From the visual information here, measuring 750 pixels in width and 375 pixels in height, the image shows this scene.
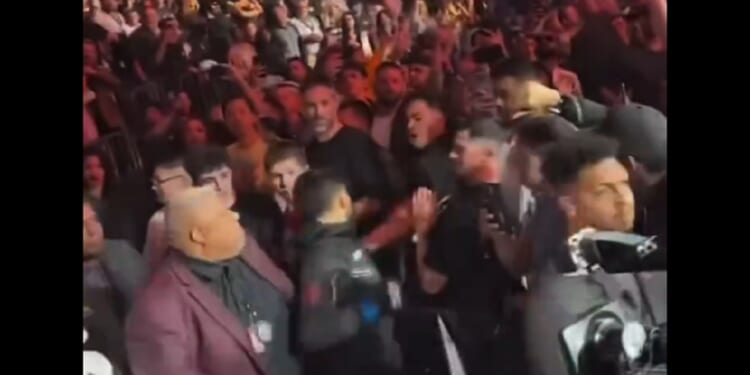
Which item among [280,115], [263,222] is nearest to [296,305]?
[263,222]

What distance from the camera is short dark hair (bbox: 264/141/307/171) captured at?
1.07 meters

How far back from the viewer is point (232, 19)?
3.58 feet

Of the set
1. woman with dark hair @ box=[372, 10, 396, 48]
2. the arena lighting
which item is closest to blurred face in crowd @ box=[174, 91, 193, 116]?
woman with dark hair @ box=[372, 10, 396, 48]

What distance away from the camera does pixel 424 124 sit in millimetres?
1062

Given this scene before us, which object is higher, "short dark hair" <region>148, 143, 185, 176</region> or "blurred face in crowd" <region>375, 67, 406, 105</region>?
"blurred face in crowd" <region>375, 67, 406, 105</region>

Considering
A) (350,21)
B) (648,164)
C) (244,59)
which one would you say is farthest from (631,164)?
(244,59)

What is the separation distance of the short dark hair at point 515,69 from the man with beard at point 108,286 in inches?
18.5

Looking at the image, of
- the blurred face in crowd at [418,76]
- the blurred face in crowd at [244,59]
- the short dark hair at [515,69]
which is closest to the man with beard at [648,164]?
the short dark hair at [515,69]

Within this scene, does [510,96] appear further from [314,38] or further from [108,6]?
[108,6]

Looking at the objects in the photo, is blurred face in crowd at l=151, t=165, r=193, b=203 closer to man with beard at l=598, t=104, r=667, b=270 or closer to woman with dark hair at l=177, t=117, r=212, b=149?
woman with dark hair at l=177, t=117, r=212, b=149

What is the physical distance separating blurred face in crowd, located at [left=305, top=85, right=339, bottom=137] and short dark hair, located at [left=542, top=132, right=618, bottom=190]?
0.82 feet

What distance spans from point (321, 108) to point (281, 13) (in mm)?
122
